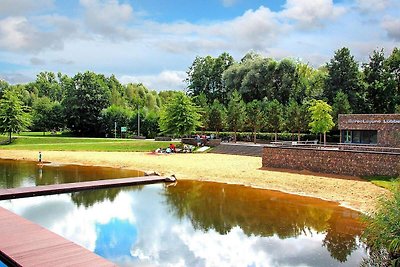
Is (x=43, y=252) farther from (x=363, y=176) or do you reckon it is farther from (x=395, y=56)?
(x=395, y=56)

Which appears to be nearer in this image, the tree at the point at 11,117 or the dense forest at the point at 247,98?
the dense forest at the point at 247,98

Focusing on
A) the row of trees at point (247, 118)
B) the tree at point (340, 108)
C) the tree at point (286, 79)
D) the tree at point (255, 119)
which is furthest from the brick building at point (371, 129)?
the tree at point (286, 79)

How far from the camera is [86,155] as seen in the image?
40844 mm

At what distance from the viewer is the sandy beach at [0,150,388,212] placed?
2203 cm

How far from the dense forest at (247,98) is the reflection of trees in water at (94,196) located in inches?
937

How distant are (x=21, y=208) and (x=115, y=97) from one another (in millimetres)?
74656

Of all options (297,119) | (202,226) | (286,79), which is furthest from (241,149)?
(286,79)

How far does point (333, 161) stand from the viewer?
27.6 metres

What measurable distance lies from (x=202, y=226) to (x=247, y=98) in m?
55.1

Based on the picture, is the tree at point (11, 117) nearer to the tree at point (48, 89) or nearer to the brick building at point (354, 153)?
the brick building at point (354, 153)

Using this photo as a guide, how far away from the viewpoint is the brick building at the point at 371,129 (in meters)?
33.6

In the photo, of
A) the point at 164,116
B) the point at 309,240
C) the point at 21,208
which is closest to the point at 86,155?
the point at 164,116

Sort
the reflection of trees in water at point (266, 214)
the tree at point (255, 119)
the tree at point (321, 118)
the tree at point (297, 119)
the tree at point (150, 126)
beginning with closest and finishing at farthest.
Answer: the reflection of trees in water at point (266, 214)
the tree at point (321, 118)
the tree at point (297, 119)
the tree at point (255, 119)
the tree at point (150, 126)

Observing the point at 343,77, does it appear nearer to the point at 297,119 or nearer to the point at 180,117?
the point at 297,119
